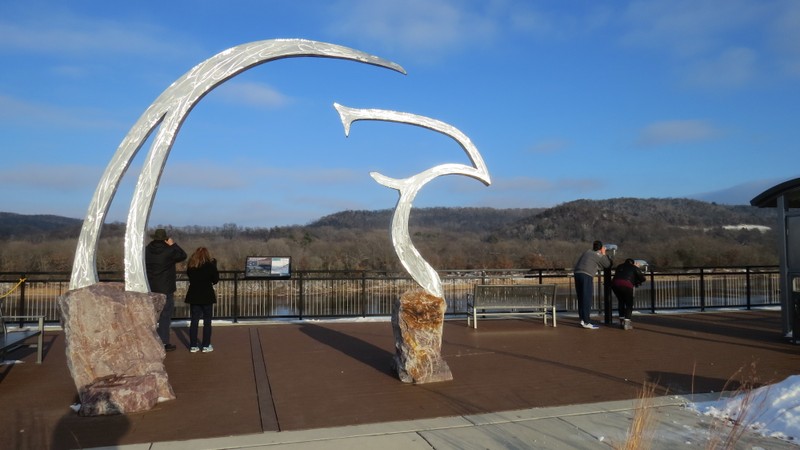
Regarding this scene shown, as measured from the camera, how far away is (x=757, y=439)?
18.3 ft

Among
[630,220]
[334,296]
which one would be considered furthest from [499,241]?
[334,296]

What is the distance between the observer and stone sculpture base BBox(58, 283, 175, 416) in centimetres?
659

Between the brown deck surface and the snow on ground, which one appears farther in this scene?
the brown deck surface

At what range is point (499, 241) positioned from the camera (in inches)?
2702

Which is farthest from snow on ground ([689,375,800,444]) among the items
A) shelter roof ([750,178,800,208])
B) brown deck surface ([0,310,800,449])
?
shelter roof ([750,178,800,208])

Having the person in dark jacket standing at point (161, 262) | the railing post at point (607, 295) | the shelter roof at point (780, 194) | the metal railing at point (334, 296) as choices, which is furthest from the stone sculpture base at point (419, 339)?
the shelter roof at point (780, 194)

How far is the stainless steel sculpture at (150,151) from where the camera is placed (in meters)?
7.73

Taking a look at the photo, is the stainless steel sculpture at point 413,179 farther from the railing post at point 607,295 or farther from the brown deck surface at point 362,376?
the railing post at point 607,295

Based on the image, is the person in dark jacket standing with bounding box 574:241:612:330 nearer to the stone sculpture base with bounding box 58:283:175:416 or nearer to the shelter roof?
the shelter roof

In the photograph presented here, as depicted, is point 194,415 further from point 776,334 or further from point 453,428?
point 776,334

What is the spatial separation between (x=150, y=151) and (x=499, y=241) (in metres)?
62.5

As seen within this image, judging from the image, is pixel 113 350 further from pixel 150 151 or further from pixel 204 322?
pixel 204 322

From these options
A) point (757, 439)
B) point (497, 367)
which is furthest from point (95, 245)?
point (757, 439)

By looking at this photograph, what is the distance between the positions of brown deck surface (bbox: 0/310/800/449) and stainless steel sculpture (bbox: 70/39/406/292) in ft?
5.41
